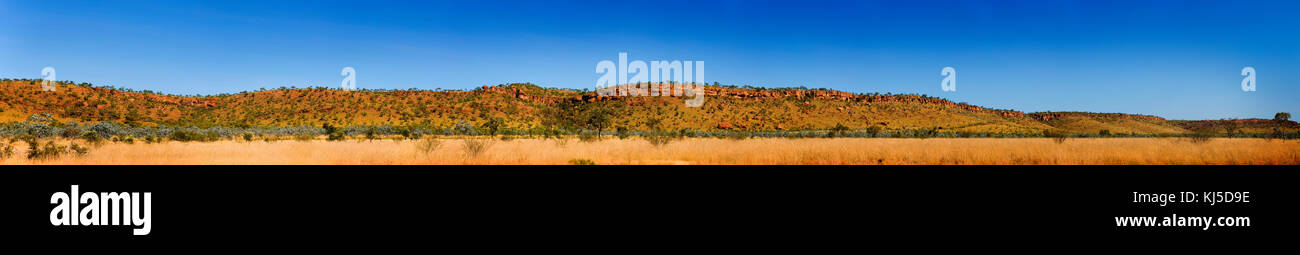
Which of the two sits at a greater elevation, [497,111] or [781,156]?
[497,111]

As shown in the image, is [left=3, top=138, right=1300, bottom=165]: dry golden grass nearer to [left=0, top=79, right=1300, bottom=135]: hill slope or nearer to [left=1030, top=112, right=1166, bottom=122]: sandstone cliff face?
[left=0, top=79, right=1300, bottom=135]: hill slope

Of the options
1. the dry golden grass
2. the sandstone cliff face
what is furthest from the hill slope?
the dry golden grass

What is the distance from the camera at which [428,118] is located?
64312 mm

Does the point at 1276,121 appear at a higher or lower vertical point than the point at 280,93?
lower

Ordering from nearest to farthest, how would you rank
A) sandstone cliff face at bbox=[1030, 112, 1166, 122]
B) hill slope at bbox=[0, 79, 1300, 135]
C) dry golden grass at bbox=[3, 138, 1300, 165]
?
dry golden grass at bbox=[3, 138, 1300, 165] → hill slope at bbox=[0, 79, 1300, 135] → sandstone cliff face at bbox=[1030, 112, 1166, 122]

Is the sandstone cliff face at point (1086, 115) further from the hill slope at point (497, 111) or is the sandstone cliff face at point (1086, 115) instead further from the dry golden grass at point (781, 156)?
the dry golden grass at point (781, 156)

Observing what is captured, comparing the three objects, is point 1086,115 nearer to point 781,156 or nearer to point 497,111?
point 497,111

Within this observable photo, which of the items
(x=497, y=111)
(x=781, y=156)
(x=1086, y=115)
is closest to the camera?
(x=781, y=156)

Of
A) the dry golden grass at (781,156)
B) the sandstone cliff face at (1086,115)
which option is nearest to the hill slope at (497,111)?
the sandstone cliff face at (1086,115)

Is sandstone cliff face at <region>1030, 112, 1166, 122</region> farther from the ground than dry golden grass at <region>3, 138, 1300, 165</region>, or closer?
farther from the ground

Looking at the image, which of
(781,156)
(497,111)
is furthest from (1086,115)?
(781,156)
